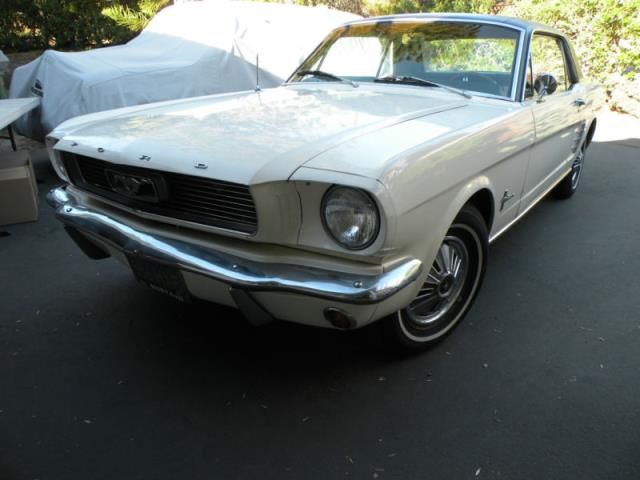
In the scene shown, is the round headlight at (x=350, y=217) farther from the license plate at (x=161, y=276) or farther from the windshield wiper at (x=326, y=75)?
the windshield wiper at (x=326, y=75)

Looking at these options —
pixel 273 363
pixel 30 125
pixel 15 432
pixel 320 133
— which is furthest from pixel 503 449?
pixel 30 125

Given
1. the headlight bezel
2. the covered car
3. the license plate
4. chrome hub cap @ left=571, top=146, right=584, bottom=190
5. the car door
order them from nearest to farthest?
the headlight bezel < the license plate < the car door < chrome hub cap @ left=571, top=146, right=584, bottom=190 < the covered car

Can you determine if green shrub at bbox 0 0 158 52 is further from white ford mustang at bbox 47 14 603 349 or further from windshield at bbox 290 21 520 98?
white ford mustang at bbox 47 14 603 349

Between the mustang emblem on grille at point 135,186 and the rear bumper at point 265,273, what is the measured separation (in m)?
0.15

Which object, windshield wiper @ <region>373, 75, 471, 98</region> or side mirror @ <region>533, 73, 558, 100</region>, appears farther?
side mirror @ <region>533, 73, 558, 100</region>

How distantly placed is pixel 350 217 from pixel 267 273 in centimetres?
37

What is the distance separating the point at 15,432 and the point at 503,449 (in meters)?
1.93

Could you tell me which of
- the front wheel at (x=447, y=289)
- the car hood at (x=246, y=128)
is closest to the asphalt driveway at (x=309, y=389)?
the front wheel at (x=447, y=289)

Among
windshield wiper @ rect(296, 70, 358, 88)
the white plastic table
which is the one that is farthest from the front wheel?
the white plastic table

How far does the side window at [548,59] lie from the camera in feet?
10.5

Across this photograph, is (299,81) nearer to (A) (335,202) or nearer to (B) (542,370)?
(A) (335,202)

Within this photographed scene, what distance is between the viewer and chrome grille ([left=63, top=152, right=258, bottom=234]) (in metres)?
1.94

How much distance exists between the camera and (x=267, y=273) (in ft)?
6.17

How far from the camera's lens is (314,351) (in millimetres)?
2533
